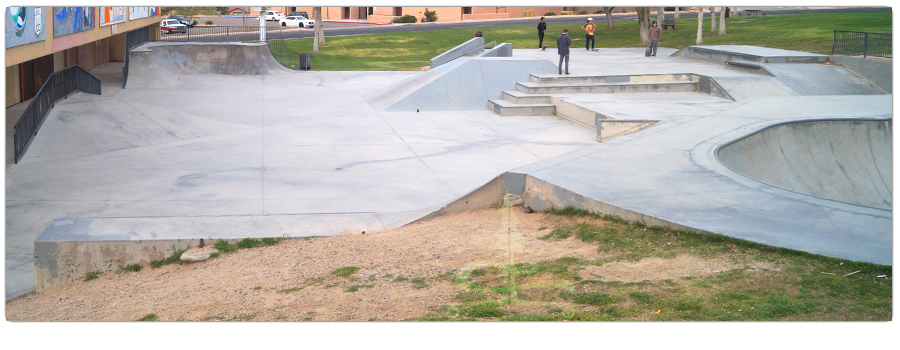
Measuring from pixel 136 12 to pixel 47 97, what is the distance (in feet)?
40.2

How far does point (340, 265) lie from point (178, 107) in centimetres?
1541

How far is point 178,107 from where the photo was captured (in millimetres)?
21453

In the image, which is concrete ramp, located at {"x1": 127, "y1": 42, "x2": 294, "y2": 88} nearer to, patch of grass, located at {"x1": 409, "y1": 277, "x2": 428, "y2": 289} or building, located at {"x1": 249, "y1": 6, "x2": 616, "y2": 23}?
patch of grass, located at {"x1": 409, "y1": 277, "x2": 428, "y2": 289}

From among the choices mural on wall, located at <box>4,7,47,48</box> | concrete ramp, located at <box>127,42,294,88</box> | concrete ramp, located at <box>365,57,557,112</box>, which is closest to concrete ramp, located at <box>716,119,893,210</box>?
concrete ramp, located at <box>365,57,557,112</box>

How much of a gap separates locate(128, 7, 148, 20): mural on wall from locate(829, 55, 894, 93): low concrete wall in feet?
78.6

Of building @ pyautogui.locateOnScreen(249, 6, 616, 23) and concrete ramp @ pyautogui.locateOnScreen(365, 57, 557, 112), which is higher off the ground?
building @ pyautogui.locateOnScreen(249, 6, 616, 23)

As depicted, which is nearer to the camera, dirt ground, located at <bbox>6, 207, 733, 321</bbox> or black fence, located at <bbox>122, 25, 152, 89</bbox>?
dirt ground, located at <bbox>6, 207, 733, 321</bbox>

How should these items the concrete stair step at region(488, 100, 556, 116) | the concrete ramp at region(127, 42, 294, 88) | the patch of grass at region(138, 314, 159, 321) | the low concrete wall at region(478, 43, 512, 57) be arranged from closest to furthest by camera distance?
the patch of grass at region(138, 314, 159, 321), the concrete stair step at region(488, 100, 556, 116), the low concrete wall at region(478, 43, 512, 57), the concrete ramp at region(127, 42, 294, 88)

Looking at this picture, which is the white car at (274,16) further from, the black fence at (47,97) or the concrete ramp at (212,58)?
the black fence at (47,97)

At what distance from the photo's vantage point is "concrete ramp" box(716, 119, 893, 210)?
41.2 feet

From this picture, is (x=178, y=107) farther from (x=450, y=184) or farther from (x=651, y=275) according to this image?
(x=651, y=275)

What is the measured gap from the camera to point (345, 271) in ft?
25.2

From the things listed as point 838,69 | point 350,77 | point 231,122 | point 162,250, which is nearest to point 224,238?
point 162,250

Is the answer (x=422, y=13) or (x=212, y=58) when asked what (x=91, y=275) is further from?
(x=422, y=13)
